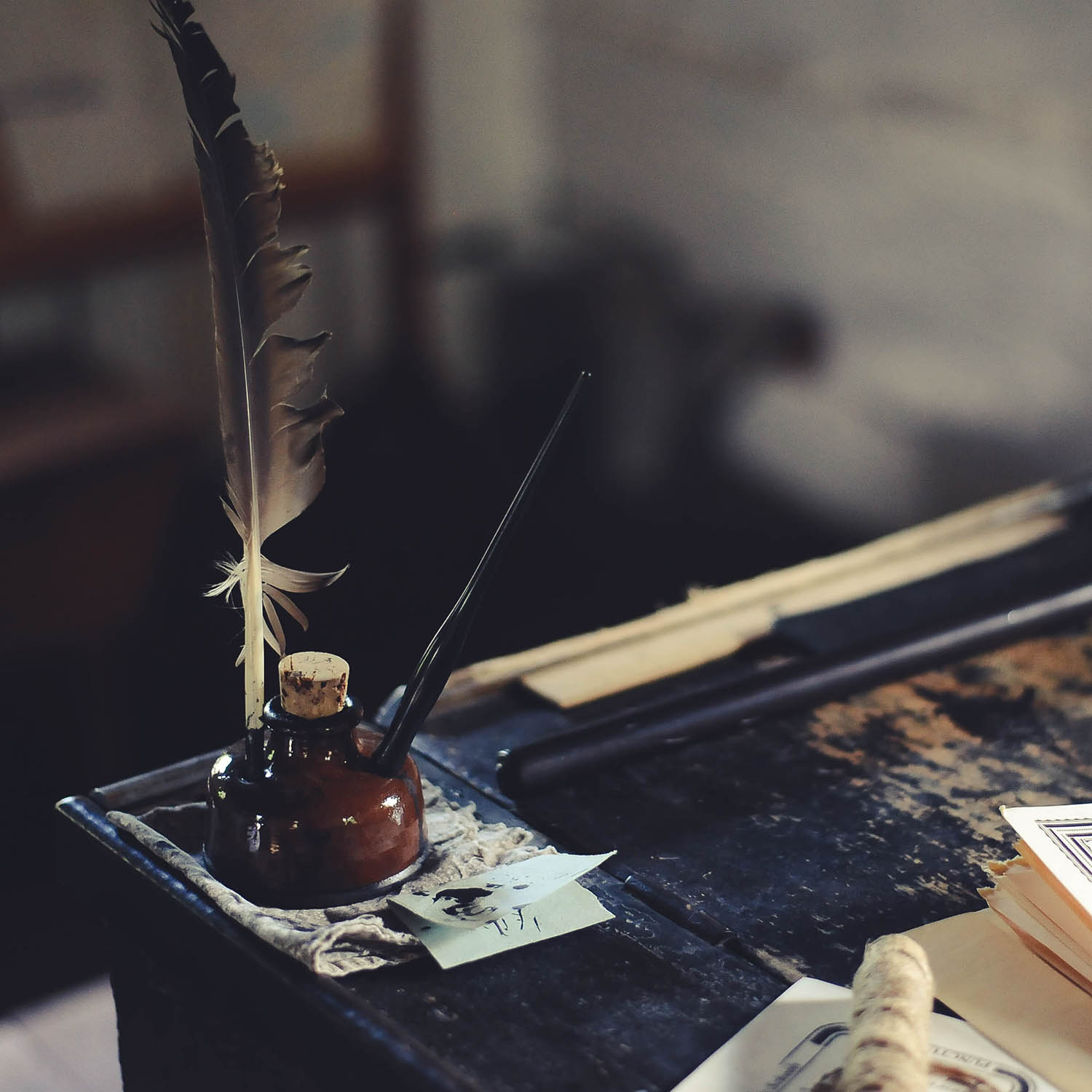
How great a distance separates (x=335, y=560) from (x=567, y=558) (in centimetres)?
31

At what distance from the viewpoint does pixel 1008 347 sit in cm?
201

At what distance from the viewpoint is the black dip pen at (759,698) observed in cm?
114

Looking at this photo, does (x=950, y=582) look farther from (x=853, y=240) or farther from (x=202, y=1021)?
(x=202, y=1021)

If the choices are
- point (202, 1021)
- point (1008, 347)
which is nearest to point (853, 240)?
point (1008, 347)

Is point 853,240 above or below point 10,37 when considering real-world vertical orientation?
below

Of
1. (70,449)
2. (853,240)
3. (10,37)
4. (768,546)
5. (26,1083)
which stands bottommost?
(26,1083)

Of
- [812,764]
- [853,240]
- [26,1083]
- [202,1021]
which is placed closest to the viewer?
[202,1021]

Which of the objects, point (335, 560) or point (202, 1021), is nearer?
point (202, 1021)

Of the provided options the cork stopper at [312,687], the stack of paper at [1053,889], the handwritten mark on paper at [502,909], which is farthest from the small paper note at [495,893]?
the stack of paper at [1053,889]

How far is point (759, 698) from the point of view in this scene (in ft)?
4.13

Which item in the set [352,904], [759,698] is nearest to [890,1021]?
[352,904]

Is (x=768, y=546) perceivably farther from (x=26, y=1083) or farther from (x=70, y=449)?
(x=26, y=1083)

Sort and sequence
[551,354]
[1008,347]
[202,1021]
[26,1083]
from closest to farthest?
[202,1021] < [551,354] < [26,1083] < [1008,347]

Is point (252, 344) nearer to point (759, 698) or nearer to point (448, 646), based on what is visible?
point (448, 646)
